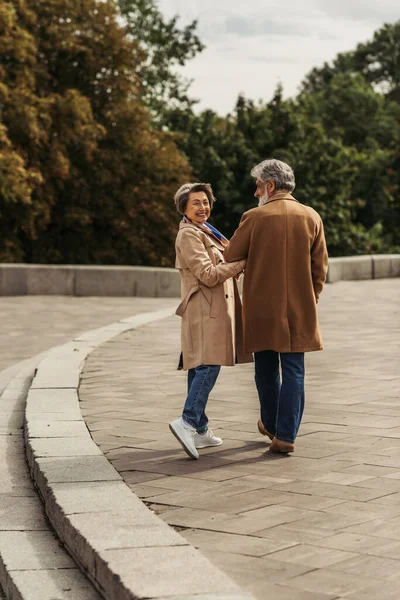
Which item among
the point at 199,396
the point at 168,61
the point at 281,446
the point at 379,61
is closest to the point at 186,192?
the point at 199,396

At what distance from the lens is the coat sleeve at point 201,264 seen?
603 centimetres

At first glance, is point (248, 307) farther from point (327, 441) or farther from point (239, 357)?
point (327, 441)

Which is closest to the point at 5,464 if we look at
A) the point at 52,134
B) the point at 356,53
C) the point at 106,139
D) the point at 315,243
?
the point at 315,243

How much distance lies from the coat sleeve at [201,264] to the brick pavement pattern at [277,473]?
2.99 feet

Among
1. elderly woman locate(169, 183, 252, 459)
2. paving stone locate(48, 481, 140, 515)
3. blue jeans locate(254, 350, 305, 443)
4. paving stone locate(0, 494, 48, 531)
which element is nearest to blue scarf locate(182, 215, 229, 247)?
elderly woman locate(169, 183, 252, 459)

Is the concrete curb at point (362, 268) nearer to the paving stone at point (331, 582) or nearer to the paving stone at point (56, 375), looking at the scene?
the paving stone at point (56, 375)

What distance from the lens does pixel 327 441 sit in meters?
6.33

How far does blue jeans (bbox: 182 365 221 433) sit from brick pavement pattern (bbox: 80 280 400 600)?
0.57ft

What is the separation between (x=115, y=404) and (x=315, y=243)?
7.22 feet

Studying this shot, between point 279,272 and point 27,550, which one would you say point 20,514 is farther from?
point 279,272

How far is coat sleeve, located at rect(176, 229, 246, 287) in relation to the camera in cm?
603

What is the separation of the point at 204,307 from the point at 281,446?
836mm

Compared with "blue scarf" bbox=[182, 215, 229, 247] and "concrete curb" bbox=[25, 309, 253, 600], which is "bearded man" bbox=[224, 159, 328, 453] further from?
"concrete curb" bbox=[25, 309, 253, 600]

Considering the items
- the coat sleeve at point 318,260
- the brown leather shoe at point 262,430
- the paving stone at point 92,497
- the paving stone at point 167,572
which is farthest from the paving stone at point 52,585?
the coat sleeve at point 318,260
